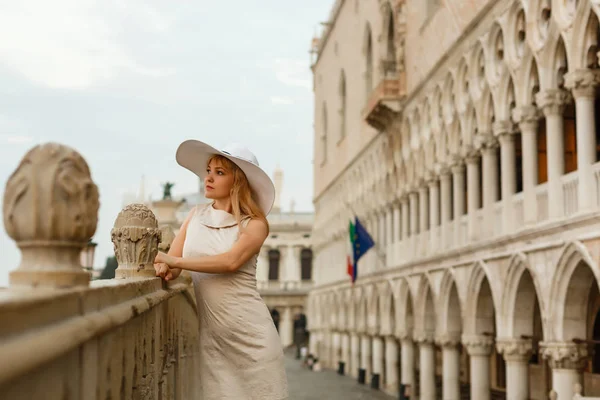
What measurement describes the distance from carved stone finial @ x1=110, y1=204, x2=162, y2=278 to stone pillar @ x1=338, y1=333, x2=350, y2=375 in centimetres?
3300

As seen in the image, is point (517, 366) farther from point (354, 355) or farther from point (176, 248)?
point (354, 355)

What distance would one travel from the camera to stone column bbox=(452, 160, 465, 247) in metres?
20.7

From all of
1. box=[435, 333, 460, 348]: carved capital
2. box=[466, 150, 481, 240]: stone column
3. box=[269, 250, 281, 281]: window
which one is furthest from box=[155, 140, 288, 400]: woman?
box=[269, 250, 281, 281]: window

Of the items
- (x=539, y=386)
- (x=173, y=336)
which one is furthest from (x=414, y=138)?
(x=173, y=336)

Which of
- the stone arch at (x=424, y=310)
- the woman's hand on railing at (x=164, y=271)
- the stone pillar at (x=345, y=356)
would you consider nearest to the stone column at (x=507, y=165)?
the stone arch at (x=424, y=310)

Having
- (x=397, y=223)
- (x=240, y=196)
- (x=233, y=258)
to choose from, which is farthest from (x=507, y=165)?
(x=233, y=258)

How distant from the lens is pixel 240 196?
471 cm

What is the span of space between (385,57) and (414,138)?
489 centimetres

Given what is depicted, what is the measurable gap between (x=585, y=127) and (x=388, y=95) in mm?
12684

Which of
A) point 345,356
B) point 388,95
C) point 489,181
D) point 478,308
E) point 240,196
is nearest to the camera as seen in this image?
point 240,196

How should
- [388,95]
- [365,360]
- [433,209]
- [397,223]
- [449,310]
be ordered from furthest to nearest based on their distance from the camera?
[365,360] → [397,223] → [388,95] → [433,209] → [449,310]

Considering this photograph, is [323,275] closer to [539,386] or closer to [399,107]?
[399,107]

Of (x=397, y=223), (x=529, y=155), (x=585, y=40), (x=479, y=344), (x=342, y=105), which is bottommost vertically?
(x=479, y=344)

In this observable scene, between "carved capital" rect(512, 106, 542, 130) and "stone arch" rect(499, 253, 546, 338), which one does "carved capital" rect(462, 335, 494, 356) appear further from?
"carved capital" rect(512, 106, 542, 130)
